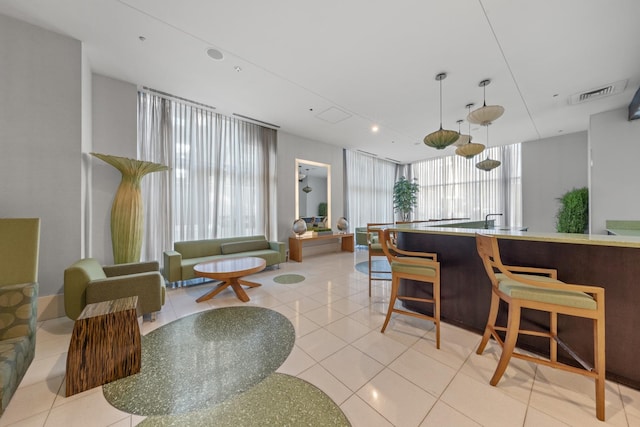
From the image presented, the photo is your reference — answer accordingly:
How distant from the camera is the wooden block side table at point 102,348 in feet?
5.27

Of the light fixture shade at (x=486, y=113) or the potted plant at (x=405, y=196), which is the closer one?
the light fixture shade at (x=486, y=113)

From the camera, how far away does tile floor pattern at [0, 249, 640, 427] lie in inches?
55.1

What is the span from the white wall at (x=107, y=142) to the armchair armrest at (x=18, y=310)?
1.96m

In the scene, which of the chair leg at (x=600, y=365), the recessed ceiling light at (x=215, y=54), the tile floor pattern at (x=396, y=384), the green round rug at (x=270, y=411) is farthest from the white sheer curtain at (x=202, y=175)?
the chair leg at (x=600, y=365)

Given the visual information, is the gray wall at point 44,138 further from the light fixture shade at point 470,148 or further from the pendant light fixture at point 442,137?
the light fixture shade at point 470,148

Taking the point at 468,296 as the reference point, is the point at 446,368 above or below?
below

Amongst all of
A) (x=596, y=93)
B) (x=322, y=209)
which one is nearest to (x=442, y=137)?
(x=596, y=93)

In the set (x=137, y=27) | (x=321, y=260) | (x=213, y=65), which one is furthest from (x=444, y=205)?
(x=137, y=27)

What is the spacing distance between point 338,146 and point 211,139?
152 inches

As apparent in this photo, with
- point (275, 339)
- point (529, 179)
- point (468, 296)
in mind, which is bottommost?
point (275, 339)

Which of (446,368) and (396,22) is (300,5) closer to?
(396,22)

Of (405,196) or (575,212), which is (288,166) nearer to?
(405,196)

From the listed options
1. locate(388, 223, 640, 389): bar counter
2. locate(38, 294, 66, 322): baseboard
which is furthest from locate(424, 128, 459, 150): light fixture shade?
locate(38, 294, 66, 322): baseboard

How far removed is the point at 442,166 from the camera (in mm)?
8773
